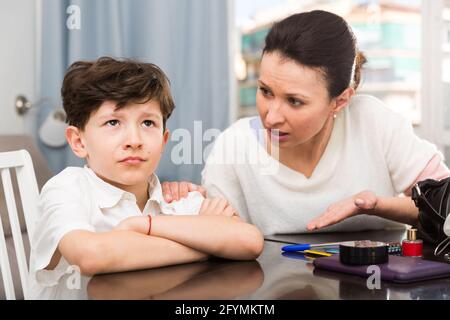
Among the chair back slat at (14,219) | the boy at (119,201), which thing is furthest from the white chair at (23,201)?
the boy at (119,201)

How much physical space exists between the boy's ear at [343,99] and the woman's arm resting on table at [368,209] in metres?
0.25

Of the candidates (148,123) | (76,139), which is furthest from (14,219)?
(148,123)

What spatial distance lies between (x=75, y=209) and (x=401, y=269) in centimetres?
49

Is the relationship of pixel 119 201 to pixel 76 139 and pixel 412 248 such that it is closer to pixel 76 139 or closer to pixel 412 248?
pixel 76 139

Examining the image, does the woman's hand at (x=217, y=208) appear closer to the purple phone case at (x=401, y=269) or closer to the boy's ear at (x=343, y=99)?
the purple phone case at (x=401, y=269)

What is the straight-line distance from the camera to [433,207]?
1.25m

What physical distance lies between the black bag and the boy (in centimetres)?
38

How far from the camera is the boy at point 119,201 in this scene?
0.94 m

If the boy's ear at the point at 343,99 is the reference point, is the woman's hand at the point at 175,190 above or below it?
below

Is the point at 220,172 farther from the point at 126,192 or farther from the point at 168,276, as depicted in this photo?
the point at 168,276

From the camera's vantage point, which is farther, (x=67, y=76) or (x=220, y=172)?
(x=220, y=172)
